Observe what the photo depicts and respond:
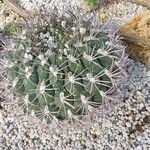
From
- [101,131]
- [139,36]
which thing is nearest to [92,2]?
[139,36]

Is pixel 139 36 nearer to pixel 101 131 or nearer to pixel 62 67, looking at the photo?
pixel 101 131

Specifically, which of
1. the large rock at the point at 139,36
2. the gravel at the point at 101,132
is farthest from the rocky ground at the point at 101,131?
the large rock at the point at 139,36

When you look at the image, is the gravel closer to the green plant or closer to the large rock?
the large rock

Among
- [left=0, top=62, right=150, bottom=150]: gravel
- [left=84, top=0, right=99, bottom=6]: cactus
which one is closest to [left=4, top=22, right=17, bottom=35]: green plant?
[left=84, top=0, right=99, bottom=6]: cactus

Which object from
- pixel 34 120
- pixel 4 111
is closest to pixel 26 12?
pixel 4 111

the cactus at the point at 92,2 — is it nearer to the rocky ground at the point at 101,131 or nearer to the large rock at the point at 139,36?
the large rock at the point at 139,36
